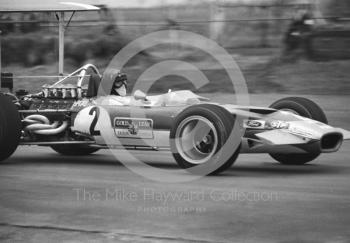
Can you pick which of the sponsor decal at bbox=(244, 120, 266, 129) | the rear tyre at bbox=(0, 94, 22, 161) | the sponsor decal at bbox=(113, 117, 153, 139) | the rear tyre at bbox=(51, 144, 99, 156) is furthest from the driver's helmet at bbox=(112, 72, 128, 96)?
the sponsor decal at bbox=(244, 120, 266, 129)

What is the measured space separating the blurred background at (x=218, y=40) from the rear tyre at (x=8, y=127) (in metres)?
7.11

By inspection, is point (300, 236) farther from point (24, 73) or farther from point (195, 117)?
point (24, 73)

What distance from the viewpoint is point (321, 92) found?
48.0ft

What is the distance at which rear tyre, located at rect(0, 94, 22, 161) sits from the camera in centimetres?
871

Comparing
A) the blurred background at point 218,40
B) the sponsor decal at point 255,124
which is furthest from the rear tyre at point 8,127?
the blurred background at point 218,40

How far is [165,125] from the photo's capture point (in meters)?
8.34

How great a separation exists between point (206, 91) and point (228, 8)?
276 centimetres

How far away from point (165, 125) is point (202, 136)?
0.52 meters

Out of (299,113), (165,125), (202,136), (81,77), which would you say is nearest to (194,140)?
(202,136)

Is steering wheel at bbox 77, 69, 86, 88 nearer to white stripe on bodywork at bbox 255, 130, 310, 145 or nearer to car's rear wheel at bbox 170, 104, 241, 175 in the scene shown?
car's rear wheel at bbox 170, 104, 241, 175

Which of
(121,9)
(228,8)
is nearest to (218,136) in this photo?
(228,8)

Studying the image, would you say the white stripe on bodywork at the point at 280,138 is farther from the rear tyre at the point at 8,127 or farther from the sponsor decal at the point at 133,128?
the rear tyre at the point at 8,127

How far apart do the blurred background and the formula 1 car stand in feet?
20.3

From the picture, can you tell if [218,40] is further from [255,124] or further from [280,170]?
[255,124]
